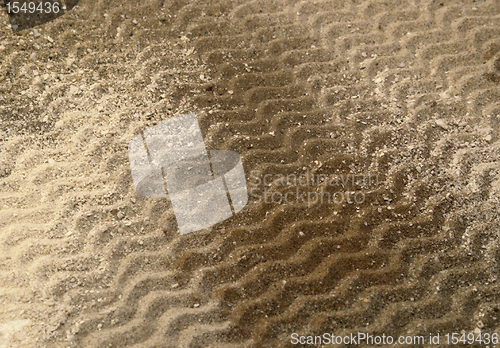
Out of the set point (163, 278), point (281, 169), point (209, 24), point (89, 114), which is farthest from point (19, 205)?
point (209, 24)

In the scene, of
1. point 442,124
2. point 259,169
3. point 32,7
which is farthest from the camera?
point 32,7

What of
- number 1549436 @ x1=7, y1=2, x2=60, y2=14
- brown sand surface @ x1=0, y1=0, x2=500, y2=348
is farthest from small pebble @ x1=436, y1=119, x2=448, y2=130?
number 1549436 @ x1=7, y1=2, x2=60, y2=14

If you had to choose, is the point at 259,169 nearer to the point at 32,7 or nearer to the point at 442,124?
the point at 442,124

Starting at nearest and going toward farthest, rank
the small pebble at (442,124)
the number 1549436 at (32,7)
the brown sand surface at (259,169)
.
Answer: the brown sand surface at (259,169) → the small pebble at (442,124) → the number 1549436 at (32,7)

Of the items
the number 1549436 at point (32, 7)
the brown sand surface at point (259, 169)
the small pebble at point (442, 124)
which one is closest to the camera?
the brown sand surface at point (259, 169)

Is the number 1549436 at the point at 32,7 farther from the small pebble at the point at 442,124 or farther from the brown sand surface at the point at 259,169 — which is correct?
the small pebble at the point at 442,124

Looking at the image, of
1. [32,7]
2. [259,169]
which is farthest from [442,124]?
[32,7]

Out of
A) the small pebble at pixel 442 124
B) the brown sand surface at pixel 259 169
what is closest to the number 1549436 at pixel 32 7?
the brown sand surface at pixel 259 169

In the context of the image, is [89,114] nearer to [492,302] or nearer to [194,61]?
[194,61]

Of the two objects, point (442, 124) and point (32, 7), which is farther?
point (32, 7)
